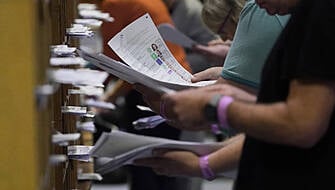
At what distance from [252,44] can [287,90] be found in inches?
26.6

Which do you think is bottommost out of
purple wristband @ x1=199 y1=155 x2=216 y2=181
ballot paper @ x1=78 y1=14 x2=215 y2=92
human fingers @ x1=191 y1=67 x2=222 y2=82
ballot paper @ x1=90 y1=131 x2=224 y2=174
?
purple wristband @ x1=199 y1=155 x2=216 y2=181

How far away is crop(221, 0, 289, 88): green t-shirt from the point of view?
110 inches

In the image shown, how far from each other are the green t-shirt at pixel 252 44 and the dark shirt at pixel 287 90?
57 cm

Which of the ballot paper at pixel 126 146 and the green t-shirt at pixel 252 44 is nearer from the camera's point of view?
the ballot paper at pixel 126 146

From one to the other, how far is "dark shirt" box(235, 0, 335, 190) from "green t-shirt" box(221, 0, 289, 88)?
0.57m

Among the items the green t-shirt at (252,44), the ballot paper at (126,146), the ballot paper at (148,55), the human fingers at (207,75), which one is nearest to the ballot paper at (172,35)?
the human fingers at (207,75)

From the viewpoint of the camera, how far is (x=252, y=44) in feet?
9.30

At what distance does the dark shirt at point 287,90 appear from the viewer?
6.79 feet

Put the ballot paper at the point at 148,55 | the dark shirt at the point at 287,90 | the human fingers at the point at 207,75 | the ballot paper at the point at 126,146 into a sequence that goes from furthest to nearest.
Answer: the human fingers at the point at 207,75 → the ballot paper at the point at 148,55 → the ballot paper at the point at 126,146 → the dark shirt at the point at 287,90

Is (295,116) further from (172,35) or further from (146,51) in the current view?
(172,35)

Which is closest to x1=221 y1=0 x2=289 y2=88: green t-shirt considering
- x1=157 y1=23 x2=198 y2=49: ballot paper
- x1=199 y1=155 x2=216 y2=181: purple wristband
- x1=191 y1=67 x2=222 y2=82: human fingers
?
x1=191 y1=67 x2=222 y2=82: human fingers

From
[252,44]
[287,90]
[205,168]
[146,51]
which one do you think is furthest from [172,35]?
[287,90]

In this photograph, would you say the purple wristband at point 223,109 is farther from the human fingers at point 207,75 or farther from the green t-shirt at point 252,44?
the human fingers at point 207,75

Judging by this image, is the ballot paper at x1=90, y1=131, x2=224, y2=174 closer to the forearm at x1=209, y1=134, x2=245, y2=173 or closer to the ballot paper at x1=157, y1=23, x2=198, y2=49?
the forearm at x1=209, y1=134, x2=245, y2=173
